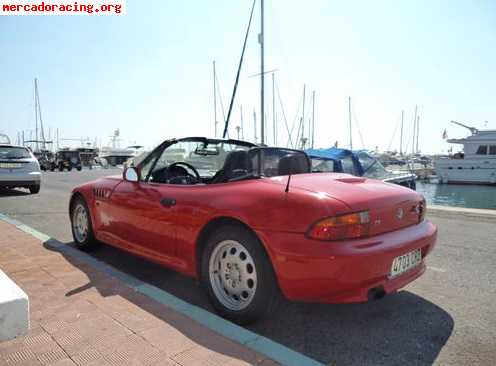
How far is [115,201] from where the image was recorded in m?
4.12

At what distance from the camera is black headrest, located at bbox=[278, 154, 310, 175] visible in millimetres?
3562

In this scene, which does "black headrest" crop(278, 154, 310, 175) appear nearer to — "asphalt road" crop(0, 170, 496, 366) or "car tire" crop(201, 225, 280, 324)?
"car tire" crop(201, 225, 280, 324)

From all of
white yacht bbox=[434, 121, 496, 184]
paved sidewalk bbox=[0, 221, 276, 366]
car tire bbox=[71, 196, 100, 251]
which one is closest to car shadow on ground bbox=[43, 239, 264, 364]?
paved sidewalk bbox=[0, 221, 276, 366]

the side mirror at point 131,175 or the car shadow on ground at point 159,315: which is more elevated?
the side mirror at point 131,175

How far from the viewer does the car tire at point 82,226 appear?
4695 millimetres

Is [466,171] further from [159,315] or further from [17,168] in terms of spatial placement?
[159,315]

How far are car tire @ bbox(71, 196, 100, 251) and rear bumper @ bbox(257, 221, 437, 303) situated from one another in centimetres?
286

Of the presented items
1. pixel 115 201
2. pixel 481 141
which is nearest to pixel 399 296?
pixel 115 201

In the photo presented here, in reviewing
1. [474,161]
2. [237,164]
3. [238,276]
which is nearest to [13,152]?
[237,164]

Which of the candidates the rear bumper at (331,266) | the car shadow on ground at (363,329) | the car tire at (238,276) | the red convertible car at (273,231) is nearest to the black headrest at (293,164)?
the red convertible car at (273,231)

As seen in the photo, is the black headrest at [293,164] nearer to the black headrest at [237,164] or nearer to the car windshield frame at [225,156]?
the car windshield frame at [225,156]

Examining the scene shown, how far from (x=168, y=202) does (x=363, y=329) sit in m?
1.85

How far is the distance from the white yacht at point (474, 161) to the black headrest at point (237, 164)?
105 ft

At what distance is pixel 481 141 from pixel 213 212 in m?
32.9
